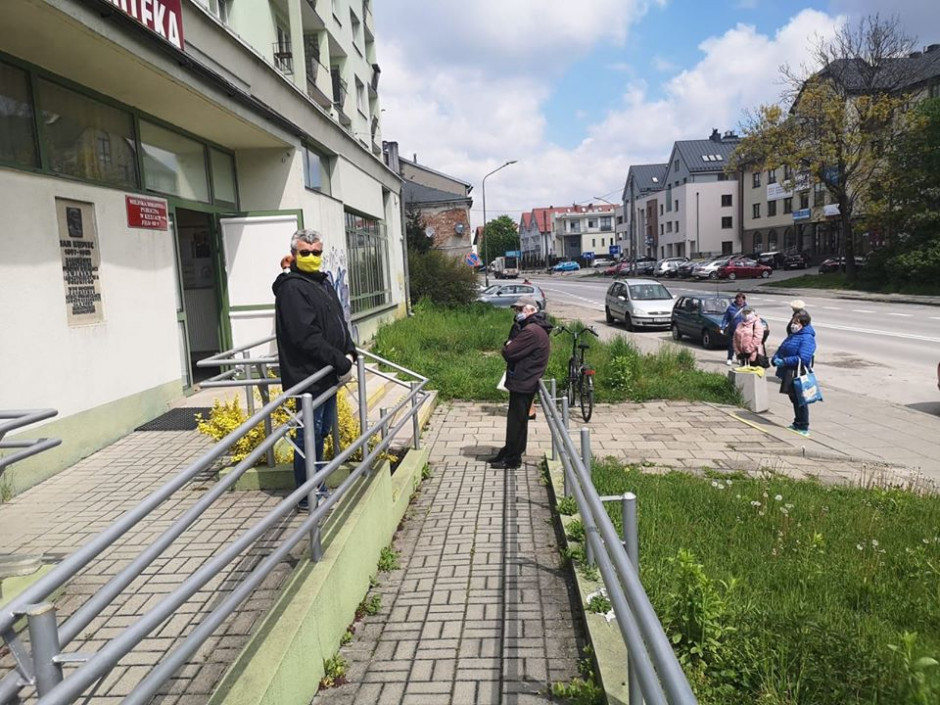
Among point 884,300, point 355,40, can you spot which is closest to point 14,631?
point 355,40

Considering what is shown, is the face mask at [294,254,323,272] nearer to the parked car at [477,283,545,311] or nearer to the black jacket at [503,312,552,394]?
the black jacket at [503,312,552,394]

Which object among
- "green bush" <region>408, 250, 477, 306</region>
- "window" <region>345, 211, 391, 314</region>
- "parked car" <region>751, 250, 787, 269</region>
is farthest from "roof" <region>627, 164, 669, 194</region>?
"window" <region>345, 211, 391, 314</region>

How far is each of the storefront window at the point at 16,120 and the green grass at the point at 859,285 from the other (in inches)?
1298

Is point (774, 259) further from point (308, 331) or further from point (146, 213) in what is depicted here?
point (308, 331)

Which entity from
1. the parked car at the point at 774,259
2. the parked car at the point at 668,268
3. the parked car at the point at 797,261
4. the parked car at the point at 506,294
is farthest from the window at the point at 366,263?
the parked car at the point at 668,268

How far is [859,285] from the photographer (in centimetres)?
3512

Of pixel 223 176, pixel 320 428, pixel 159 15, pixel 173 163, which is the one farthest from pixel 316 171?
pixel 320 428

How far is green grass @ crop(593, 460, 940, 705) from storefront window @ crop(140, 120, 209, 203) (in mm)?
6642

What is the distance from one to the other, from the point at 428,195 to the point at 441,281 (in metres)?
26.2

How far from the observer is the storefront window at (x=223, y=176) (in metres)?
10.9

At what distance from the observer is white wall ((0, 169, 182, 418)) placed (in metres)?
5.93

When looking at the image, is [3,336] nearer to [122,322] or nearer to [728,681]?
[122,322]

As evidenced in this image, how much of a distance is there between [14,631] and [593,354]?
12.7 meters

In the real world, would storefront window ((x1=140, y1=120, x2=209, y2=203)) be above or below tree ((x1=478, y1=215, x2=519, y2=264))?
below
